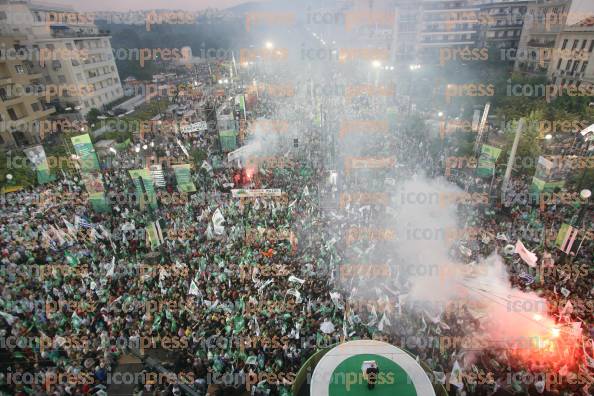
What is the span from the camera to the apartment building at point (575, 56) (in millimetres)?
32594

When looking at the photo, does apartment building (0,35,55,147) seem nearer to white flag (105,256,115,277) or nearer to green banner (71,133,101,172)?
green banner (71,133,101,172)

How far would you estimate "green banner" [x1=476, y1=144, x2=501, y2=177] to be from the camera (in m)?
19.8

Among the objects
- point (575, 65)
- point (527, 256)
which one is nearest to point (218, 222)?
point (527, 256)

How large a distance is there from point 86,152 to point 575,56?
44141mm

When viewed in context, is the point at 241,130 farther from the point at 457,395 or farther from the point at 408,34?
the point at 408,34

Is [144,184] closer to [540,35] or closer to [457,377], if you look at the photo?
[457,377]

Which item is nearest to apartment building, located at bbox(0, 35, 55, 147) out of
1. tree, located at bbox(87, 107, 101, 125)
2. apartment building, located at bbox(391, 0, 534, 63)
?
tree, located at bbox(87, 107, 101, 125)

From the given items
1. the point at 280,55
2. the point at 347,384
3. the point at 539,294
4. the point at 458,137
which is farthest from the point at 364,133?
the point at 280,55

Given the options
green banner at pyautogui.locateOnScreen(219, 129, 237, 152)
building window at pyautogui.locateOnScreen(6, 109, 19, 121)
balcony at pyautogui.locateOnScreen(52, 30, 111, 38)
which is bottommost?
green banner at pyautogui.locateOnScreen(219, 129, 237, 152)

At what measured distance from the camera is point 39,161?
2062cm

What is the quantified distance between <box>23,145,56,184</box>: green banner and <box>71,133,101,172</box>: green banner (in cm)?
355

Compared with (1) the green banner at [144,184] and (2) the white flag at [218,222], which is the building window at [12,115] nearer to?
(1) the green banner at [144,184]

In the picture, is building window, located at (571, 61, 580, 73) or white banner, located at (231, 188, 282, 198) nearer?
white banner, located at (231, 188, 282, 198)

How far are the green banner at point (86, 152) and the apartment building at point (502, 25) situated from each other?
6116 cm
